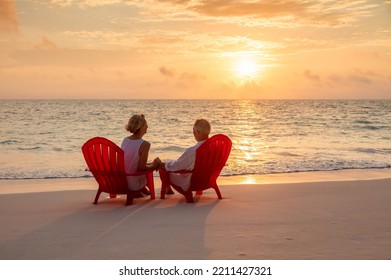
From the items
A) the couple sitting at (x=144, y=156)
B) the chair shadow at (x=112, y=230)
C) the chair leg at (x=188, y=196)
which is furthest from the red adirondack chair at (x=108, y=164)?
the chair leg at (x=188, y=196)

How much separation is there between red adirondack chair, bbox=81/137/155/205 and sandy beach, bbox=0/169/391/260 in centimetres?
23

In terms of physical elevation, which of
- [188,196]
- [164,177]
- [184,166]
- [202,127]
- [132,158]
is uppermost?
[202,127]

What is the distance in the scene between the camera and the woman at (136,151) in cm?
552

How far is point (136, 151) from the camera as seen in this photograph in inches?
217

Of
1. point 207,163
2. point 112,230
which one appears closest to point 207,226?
point 112,230

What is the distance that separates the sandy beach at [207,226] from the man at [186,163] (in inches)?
10.8

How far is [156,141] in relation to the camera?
1858 centimetres

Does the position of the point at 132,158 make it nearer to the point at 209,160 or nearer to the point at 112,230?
the point at 209,160

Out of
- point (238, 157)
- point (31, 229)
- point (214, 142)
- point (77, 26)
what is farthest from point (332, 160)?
point (77, 26)

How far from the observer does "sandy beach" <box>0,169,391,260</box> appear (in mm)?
3742

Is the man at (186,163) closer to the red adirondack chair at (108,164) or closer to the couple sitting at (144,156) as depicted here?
the couple sitting at (144,156)

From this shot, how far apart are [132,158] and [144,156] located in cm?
16

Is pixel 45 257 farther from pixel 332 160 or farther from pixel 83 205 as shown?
pixel 332 160

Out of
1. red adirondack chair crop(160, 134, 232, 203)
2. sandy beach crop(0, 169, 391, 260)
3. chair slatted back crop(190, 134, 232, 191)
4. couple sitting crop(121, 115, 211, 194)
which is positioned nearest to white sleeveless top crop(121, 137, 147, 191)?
couple sitting crop(121, 115, 211, 194)
